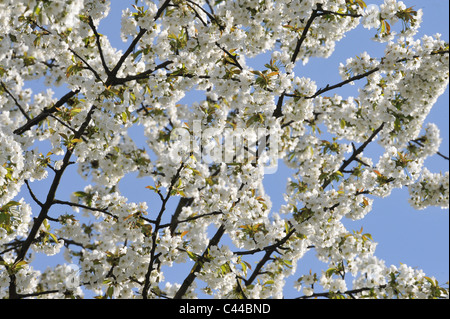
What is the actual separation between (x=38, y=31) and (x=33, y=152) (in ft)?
5.70

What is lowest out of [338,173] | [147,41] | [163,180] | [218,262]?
[218,262]

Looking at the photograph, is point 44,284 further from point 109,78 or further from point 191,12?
point 191,12

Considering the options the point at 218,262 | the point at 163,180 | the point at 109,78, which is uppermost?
the point at 109,78

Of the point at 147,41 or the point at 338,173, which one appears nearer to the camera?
the point at 147,41

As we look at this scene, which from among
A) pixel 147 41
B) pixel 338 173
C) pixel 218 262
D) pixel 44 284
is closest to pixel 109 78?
pixel 147 41

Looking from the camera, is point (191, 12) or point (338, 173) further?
point (338, 173)

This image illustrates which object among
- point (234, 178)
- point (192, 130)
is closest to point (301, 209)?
point (234, 178)

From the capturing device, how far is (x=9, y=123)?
675 centimetres

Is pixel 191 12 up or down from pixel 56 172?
up

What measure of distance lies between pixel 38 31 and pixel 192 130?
101 inches

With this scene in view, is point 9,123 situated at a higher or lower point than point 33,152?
higher

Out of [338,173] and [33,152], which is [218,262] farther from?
[33,152]
